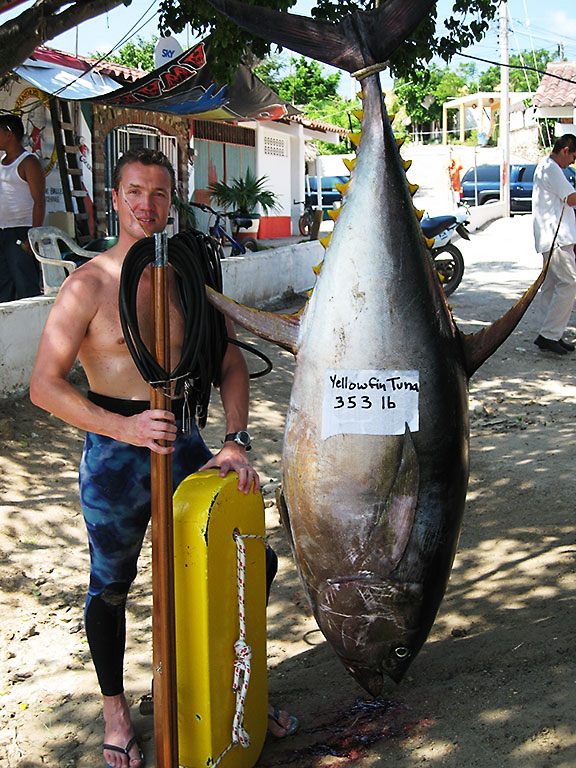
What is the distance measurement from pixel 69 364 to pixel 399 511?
97 cm

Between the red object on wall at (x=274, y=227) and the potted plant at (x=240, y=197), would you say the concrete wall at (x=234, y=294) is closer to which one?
the potted plant at (x=240, y=197)

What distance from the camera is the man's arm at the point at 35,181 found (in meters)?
5.80

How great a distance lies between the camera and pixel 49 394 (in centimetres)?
219

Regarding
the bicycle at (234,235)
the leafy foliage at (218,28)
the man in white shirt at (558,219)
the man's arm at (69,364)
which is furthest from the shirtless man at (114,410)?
the bicycle at (234,235)

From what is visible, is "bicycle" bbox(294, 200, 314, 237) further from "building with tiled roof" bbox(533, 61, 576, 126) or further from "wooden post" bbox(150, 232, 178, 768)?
"wooden post" bbox(150, 232, 178, 768)

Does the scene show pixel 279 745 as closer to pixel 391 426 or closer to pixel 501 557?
pixel 391 426

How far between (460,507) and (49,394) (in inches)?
43.9

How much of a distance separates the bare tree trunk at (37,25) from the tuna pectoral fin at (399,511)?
3.39 metres

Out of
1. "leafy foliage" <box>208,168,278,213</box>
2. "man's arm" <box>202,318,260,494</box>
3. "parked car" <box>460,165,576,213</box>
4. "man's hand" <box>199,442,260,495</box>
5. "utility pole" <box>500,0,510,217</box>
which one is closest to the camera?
"man's hand" <box>199,442,260,495</box>

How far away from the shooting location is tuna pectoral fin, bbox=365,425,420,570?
191 cm

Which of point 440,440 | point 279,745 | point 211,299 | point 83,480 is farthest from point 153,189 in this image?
point 279,745

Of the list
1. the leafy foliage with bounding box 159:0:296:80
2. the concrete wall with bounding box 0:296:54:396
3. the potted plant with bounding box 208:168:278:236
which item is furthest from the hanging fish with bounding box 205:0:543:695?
the potted plant with bounding box 208:168:278:236

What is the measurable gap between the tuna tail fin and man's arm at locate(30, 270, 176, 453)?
810 mm

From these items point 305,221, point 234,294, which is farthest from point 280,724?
point 305,221
